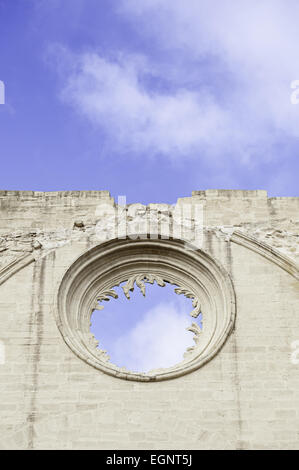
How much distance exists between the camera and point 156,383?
1795 centimetres

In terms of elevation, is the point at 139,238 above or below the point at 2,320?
above

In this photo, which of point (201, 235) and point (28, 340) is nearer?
point (28, 340)

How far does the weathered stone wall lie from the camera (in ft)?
57.3

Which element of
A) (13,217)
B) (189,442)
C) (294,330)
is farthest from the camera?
(13,217)

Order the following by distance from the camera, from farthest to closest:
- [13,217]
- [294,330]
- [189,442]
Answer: [13,217]
[294,330]
[189,442]

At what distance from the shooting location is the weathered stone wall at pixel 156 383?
1745 cm

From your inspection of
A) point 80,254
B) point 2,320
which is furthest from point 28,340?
point 80,254

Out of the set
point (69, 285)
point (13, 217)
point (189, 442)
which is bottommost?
point (189, 442)

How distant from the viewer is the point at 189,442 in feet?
57.0

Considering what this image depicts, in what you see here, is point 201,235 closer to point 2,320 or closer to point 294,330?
point 294,330

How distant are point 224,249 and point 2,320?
13.6 feet

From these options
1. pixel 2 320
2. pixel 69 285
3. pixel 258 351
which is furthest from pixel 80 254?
pixel 258 351

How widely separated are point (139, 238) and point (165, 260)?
24.5 inches

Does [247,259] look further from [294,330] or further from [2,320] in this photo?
[2,320]
